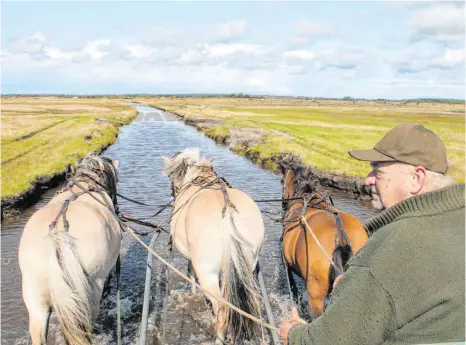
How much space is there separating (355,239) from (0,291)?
8.06 metres

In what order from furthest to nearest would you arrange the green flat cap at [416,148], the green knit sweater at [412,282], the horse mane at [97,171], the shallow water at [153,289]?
the shallow water at [153,289]
the horse mane at [97,171]
the green flat cap at [416,148]
the green knit sweater at [412,282]

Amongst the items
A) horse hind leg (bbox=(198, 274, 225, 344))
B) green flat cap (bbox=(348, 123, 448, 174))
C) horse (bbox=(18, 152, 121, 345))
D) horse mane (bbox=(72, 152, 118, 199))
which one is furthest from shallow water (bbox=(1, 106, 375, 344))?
green flat cap (bbox=(348, 123, 448, 174))

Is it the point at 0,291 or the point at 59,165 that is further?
the point at 59,165

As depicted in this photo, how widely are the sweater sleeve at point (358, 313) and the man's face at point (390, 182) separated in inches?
26.1

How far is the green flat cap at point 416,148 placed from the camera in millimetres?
2477

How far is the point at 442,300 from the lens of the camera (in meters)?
2.04

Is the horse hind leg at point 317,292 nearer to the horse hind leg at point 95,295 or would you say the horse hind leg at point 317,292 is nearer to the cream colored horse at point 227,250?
the cream colored horse at point 227,250

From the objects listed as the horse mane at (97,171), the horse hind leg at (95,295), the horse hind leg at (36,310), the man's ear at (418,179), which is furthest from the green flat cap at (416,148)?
the horse mane at (97,171)

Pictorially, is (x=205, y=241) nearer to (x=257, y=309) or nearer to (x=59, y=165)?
(x=257, y=309)

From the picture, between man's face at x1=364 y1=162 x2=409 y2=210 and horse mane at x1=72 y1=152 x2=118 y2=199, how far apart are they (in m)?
5.58

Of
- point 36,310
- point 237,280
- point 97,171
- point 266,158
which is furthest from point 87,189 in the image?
point 266,158

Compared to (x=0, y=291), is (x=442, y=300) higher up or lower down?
higher up

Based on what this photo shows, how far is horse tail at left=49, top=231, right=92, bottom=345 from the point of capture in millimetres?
5156

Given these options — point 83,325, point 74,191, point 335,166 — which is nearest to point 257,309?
point 83,325
